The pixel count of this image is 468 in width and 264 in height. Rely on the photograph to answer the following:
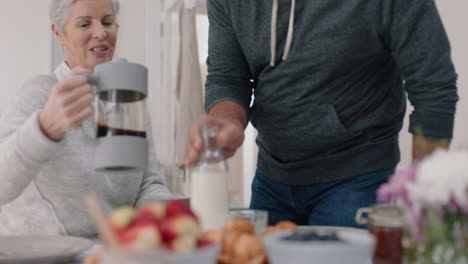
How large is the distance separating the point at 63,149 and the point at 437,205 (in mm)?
924

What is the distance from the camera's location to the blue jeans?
1189 mm

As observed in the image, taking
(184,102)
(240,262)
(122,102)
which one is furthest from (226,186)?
(184,102)

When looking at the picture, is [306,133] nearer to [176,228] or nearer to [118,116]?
[118,116]

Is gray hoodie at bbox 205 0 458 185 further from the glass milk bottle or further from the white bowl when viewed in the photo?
the white bowl

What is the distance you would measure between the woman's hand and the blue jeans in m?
0.60

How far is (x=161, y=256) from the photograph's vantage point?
1.60ft

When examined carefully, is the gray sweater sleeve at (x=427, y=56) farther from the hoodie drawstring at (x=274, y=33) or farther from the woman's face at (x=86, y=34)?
the woman's face at (x=86, y=34)

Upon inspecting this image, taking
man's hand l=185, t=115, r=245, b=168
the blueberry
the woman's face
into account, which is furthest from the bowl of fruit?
the woman's face

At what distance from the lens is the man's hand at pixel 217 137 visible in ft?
3.00

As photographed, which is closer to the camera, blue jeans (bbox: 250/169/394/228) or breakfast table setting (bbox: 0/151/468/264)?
breakfast table setting (bbox: 0/151/468/264)

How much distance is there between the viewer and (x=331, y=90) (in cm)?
125

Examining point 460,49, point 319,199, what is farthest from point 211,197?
point 460,49

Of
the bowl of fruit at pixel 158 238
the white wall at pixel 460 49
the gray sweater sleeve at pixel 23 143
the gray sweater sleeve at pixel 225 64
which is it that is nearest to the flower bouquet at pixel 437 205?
the bowl of fruit at pixel 158 238

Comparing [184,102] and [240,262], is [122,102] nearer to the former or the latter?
[240,262]
